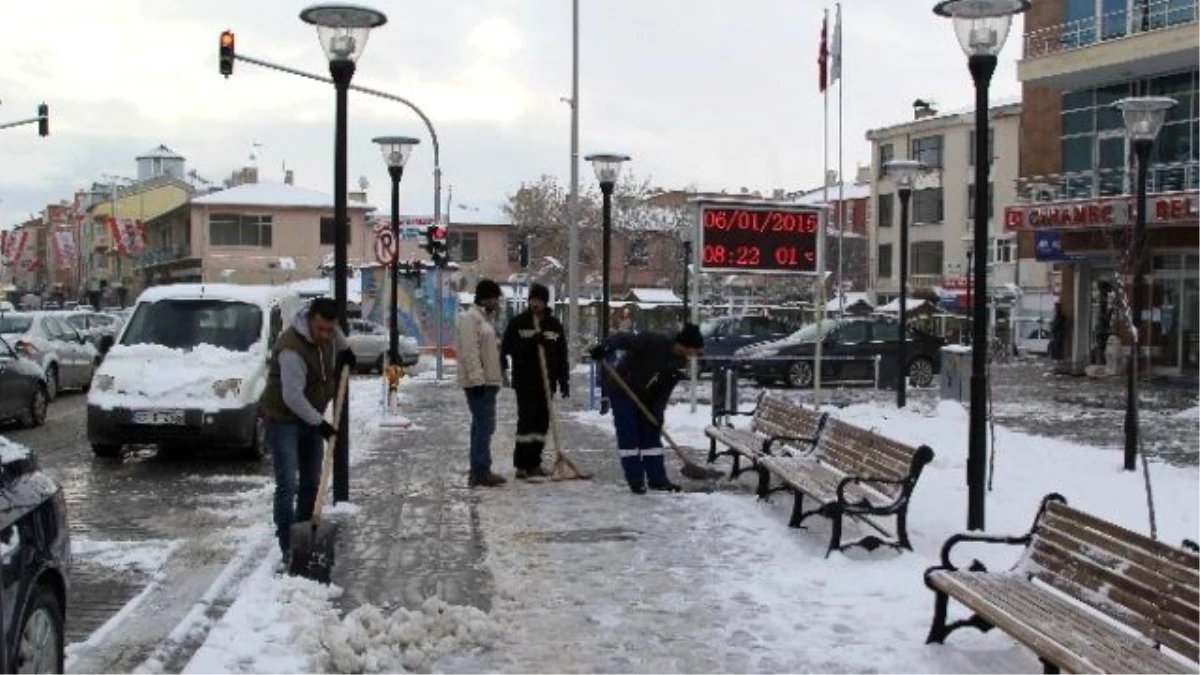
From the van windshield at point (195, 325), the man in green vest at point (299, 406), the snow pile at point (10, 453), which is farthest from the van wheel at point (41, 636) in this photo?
the van windshield at point (195, 325)

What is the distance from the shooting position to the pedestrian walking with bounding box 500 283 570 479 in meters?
11.3

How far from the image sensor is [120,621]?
21.7ft

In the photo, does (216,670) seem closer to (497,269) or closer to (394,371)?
(394,371)

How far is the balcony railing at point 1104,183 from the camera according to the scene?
2903 centimetres

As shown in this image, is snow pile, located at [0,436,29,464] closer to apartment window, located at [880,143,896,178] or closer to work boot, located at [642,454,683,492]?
work boot, located at [642,454,683,492]

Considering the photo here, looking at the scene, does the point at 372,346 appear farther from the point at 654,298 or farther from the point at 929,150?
the point at 929,150

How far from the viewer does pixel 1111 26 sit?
31203mm

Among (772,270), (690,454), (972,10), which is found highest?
(972,10)

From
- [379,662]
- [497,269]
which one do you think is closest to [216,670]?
[379,662]

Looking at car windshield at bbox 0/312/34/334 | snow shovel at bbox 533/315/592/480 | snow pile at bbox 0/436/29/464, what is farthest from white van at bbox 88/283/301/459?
car windshield at bbox 0/312/34/334

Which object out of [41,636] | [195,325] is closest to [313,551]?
[41,636]

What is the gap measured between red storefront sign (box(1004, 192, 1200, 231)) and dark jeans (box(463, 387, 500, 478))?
1954cm

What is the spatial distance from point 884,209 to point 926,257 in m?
3.78

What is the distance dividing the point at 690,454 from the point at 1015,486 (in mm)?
3646
